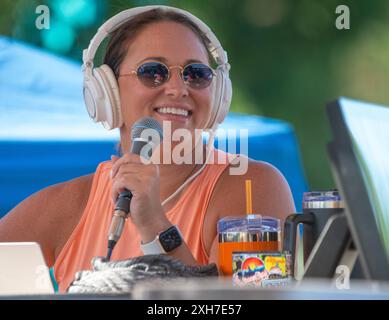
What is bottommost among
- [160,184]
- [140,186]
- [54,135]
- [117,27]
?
[140,186]

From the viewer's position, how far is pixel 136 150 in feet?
7.21

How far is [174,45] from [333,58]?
2.10ft

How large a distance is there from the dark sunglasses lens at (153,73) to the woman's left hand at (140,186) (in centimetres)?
61

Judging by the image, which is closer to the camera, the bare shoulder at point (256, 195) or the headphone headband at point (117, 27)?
the bare shoulder at point (256, 195)

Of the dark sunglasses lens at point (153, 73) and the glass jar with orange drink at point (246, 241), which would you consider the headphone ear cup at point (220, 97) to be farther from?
the glass jar with orange drink at point (246, 241)

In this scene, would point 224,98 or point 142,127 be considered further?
point 224,98

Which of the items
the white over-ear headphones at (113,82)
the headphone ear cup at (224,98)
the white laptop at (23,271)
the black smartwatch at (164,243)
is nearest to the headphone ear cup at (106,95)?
the white over-ear headphones at (113,82)

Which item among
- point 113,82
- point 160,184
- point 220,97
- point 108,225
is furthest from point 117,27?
point 108,225

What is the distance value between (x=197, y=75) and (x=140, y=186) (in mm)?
676

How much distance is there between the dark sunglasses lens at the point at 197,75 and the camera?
9.25 ft

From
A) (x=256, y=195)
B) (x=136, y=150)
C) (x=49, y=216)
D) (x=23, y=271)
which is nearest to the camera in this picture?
(x=23, y=271)

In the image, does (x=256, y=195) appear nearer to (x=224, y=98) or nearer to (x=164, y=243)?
(x=224, y=98)

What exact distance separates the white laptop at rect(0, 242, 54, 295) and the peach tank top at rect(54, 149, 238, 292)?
98 centimetres
